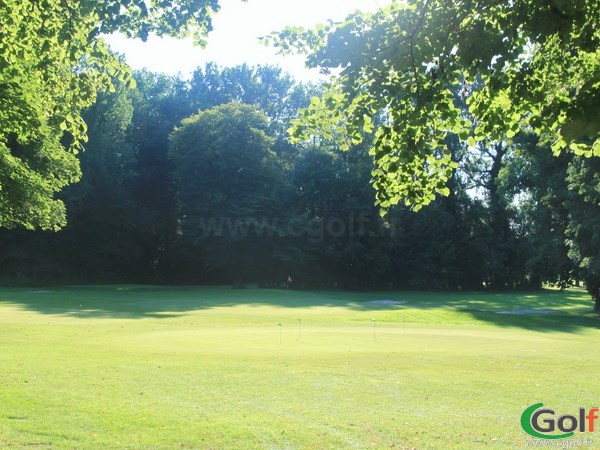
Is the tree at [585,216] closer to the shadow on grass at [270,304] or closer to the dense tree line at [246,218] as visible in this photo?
the shadow on grass at [270,304]

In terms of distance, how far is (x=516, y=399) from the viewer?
11.9m

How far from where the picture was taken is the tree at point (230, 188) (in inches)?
2338

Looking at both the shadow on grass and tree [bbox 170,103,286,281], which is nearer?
the shadow on grass

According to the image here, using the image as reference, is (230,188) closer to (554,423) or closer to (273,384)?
(273,384)

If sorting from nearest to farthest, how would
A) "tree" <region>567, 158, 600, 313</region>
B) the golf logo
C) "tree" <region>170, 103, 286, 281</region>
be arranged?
the golf logo
"tree" <region>567, 158, 600, 313</region>
"tree" <region>170, 103, 286, 281</region>

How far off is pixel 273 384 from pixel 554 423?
5.21 metres

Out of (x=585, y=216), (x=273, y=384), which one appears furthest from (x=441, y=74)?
(x=585, y=216)

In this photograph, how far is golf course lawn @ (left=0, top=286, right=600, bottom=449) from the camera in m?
9.13

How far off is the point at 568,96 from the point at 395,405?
573 centimetres

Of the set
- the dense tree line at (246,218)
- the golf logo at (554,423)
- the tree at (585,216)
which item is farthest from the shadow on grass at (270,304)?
the golf logo at (554,423)

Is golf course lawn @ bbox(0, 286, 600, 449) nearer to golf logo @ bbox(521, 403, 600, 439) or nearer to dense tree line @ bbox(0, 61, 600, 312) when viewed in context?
golf logo @ bbox(521, 403, 600, 439)

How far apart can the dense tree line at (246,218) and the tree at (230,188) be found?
0.10m

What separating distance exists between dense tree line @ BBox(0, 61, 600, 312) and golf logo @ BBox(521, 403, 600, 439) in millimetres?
45645

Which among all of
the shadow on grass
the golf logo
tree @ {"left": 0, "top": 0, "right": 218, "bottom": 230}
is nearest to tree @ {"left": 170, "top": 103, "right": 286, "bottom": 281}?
the shadow on grass
